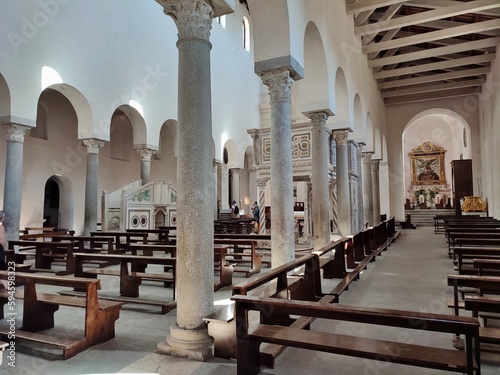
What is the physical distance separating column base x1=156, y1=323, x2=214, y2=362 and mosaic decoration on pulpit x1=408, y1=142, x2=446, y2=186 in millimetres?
29003

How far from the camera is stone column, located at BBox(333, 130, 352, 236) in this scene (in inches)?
408

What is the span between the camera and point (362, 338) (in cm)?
248

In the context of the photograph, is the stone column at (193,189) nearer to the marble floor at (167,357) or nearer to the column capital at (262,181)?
the marble floor at (167,357)

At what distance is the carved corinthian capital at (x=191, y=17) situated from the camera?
3760 mm

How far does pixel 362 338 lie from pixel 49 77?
37.2 feet

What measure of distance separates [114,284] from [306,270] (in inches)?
141

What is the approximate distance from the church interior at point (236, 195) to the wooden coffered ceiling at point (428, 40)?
98 mm

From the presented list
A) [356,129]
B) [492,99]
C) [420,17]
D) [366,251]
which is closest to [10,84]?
[366,251]

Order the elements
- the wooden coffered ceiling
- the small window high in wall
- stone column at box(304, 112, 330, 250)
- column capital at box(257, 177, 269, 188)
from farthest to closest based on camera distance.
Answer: the small window high in wall → the wooden coffered ceiling → column capital at box(257, 177, 269, 188) → stone column at box(304, 112, 330, 250)

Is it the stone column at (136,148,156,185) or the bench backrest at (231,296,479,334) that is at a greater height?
the stone column at (136,148,156,185)

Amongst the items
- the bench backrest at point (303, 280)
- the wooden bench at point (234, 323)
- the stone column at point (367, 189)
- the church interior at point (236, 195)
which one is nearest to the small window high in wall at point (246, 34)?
the church interior at point (236, 195)

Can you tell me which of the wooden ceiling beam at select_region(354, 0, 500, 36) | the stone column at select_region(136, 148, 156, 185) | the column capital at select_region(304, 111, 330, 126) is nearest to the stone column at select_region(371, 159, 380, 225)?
the wooden ceiling beam at select_region(354, 0, 500, 36)

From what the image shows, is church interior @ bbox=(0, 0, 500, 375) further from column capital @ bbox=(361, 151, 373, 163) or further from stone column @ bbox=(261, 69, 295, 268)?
column capital @ bbox=(361, 151, 373, 163)

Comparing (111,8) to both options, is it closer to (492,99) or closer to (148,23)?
(148,23)
